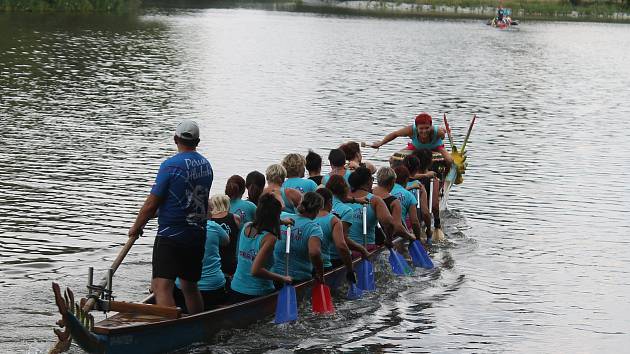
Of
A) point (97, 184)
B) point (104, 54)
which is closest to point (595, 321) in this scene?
point (97, 184)

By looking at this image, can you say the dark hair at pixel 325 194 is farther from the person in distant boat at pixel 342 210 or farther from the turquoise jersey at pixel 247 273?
the turquoise jersey at pixel 247 273

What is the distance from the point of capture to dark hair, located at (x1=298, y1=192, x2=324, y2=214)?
42.4ft

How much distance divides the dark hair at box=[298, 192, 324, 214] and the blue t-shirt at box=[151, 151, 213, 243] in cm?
178

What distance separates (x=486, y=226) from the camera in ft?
66.6

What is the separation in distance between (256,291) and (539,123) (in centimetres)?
2411

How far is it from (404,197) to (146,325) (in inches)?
246

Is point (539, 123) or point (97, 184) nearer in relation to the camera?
point (97, 184)

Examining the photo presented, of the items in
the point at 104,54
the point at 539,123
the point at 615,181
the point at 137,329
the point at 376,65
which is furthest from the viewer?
the point at 376,65

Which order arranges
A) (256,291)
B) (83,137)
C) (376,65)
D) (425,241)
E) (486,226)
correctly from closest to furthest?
1. (256,291)
2. (425,241)
3. (486,226)
4. (83,137)
5. (376,65)

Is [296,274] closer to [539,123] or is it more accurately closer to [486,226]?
[486,226]

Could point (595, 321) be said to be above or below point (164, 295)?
below

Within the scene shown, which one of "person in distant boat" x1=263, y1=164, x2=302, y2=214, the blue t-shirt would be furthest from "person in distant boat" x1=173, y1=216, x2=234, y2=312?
"person in distant boat" x1=263, y1=164, x2=302, y2=214

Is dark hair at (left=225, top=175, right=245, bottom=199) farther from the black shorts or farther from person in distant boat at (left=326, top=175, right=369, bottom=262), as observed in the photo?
the black shorts

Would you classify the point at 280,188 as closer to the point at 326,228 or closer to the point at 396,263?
the point at 326,228
